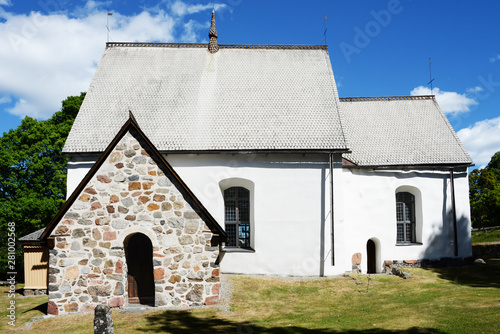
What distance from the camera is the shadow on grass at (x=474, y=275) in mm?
15165

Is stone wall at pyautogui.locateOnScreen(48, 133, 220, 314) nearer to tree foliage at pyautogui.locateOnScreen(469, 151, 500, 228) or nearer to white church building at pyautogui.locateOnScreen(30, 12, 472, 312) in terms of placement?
white church building at pyautogui.locateOnScreen(30, 12, 472, 312)

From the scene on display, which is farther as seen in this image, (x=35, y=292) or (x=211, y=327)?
(x=35, y=292)

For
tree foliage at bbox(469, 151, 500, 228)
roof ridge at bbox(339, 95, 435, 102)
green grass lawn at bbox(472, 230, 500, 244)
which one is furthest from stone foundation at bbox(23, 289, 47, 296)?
tree foliage at bbox(469, 151, 500, 228)

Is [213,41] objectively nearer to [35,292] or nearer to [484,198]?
[35,292]

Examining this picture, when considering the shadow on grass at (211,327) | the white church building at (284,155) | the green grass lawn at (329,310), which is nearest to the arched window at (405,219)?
the white church building at (284,155)

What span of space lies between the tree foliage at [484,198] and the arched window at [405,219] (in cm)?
2473

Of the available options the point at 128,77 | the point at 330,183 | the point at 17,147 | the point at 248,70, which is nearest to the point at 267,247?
the point at 330,183

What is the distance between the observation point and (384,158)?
18812mm

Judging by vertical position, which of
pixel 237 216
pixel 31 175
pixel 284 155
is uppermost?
pixel 284 155

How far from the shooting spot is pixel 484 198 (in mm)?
39062

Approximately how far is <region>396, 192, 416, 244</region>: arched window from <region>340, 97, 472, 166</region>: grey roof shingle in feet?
6.07

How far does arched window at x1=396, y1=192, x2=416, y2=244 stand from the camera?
62.3 ft

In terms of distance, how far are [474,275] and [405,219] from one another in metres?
3.75

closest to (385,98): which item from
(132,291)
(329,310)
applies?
(329,310)
